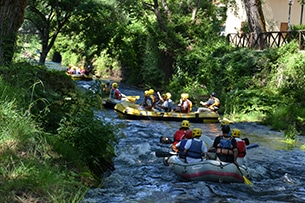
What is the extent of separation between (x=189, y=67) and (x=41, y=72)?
690 inches

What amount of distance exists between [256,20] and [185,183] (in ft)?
51.1

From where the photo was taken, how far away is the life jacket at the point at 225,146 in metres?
9.48

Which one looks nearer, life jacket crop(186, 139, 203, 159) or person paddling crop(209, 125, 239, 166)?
person paddling crop(209, 125, 239, 166)

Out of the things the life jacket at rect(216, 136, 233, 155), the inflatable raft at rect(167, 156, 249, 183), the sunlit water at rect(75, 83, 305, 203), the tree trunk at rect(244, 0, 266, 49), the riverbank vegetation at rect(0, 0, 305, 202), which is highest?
the tree trunk at rect(244, 0, 266, 49)

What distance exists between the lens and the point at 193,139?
9.76m

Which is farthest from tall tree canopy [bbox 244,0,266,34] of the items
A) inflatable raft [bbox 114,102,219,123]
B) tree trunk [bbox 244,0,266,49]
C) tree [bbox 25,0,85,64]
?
tree [bbox 25,0,85,64]

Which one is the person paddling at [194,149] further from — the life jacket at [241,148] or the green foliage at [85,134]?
the green foliage at [85,134]

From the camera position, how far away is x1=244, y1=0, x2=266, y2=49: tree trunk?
22625 millimetres

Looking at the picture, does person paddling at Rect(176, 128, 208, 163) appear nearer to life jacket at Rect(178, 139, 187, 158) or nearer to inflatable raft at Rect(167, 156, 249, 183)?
life jacket at Rect(178, 139, 187, 158)

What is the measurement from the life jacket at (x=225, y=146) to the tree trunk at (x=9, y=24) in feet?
15.1

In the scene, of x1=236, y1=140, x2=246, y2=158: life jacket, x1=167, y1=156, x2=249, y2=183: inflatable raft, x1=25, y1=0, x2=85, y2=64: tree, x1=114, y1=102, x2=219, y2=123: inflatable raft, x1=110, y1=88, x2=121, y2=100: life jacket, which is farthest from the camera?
x1=25, y1=0, x2=85, y2=64: tree

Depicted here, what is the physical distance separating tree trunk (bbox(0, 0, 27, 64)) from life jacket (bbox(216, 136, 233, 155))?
15.1 ft

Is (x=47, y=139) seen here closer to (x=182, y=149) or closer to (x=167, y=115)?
(x=182, y=149)

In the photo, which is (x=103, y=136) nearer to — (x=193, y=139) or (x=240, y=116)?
(x=193, y=139)
